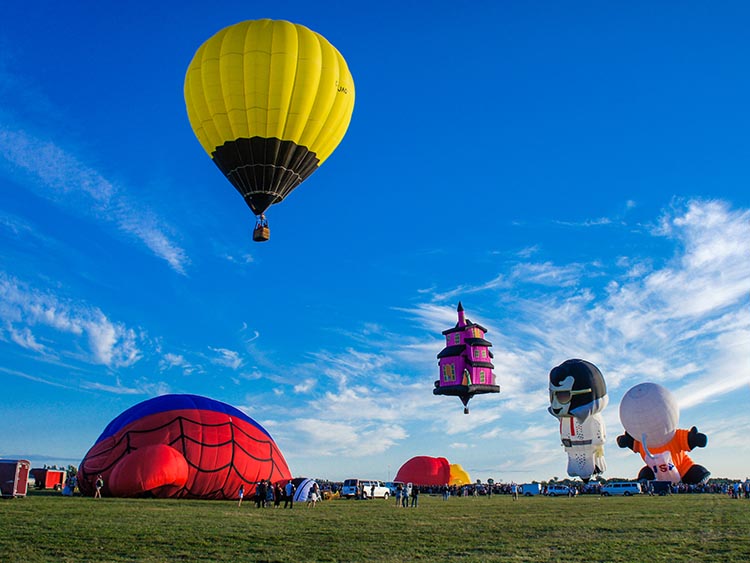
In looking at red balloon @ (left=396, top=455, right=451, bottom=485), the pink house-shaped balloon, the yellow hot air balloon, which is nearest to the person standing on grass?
the yellow hot air balloon

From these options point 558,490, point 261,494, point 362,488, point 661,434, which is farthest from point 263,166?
point 661,434

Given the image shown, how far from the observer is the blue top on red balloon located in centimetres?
2848

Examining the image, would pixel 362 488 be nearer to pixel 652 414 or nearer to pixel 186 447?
pixel 186 447

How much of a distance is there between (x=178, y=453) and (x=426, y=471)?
41791 millimetres

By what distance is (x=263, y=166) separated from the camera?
69.6ft

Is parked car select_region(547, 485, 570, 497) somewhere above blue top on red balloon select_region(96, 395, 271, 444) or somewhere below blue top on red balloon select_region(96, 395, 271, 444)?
below

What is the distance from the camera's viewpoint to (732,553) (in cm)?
1142

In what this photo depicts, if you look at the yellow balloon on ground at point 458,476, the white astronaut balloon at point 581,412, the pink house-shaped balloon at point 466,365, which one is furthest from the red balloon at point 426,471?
the pink house-shaped balloon at point 466,365

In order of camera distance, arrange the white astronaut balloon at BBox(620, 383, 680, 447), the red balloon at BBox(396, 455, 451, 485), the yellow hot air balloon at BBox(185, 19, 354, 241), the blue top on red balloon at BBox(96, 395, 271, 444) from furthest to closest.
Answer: the red balloon at BBox(396, 455, 451, 485), the white astronaut balloon at BBox(620, 383, 680, 447), the blue top on red balloon at BBox(96, 395, 271, 444), the yellow hot air balloon at BBox(185, 19, 354, 241)

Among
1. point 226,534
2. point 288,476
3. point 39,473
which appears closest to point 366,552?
point 226,534

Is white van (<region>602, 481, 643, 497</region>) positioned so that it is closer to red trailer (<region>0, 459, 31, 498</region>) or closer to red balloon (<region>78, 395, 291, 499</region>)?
red balloon (<region>78, 395, 291, 499</region>)

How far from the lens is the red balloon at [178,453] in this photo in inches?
997

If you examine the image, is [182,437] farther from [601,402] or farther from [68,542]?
[601,402]

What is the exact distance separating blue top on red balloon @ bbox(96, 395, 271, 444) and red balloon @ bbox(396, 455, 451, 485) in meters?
36.9
